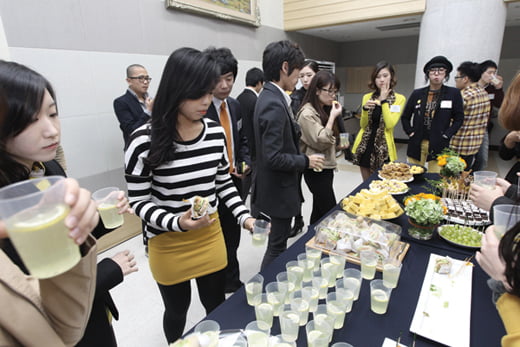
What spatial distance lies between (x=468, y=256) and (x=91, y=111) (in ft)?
11.7

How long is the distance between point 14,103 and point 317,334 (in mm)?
1060

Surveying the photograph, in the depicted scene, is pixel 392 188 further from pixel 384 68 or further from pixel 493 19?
pixel 493 19

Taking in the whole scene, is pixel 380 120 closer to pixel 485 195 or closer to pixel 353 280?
pixel 485 195

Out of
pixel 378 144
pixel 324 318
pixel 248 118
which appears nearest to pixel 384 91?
pixel 378 144

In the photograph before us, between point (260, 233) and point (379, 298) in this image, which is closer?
point (379, 298)

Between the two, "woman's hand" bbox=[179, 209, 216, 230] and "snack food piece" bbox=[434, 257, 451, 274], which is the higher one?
"woman's hand" bbox=[179, 209, 216, 230]

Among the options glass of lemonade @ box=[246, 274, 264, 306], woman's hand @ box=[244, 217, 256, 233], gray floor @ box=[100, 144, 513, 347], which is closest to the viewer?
glass of lemonade @ box=[246, 274, 264, 306]

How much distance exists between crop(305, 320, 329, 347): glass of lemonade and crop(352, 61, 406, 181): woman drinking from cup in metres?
2.48

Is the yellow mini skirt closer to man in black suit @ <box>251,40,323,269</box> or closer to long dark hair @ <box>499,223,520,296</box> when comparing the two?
man in black suit @ <box>251,40,323,269</box>

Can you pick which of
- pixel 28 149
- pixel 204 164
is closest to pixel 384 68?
pixel 204 164

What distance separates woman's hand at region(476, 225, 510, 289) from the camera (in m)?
0.79

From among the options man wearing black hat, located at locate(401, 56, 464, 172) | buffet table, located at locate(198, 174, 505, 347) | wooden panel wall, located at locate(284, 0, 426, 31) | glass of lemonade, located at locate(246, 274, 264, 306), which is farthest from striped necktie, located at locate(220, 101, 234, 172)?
wooden panel wall, located at locate(284, 0, 426, 31)

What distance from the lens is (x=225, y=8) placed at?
15.2 ft

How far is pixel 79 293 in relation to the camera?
0.65 m
